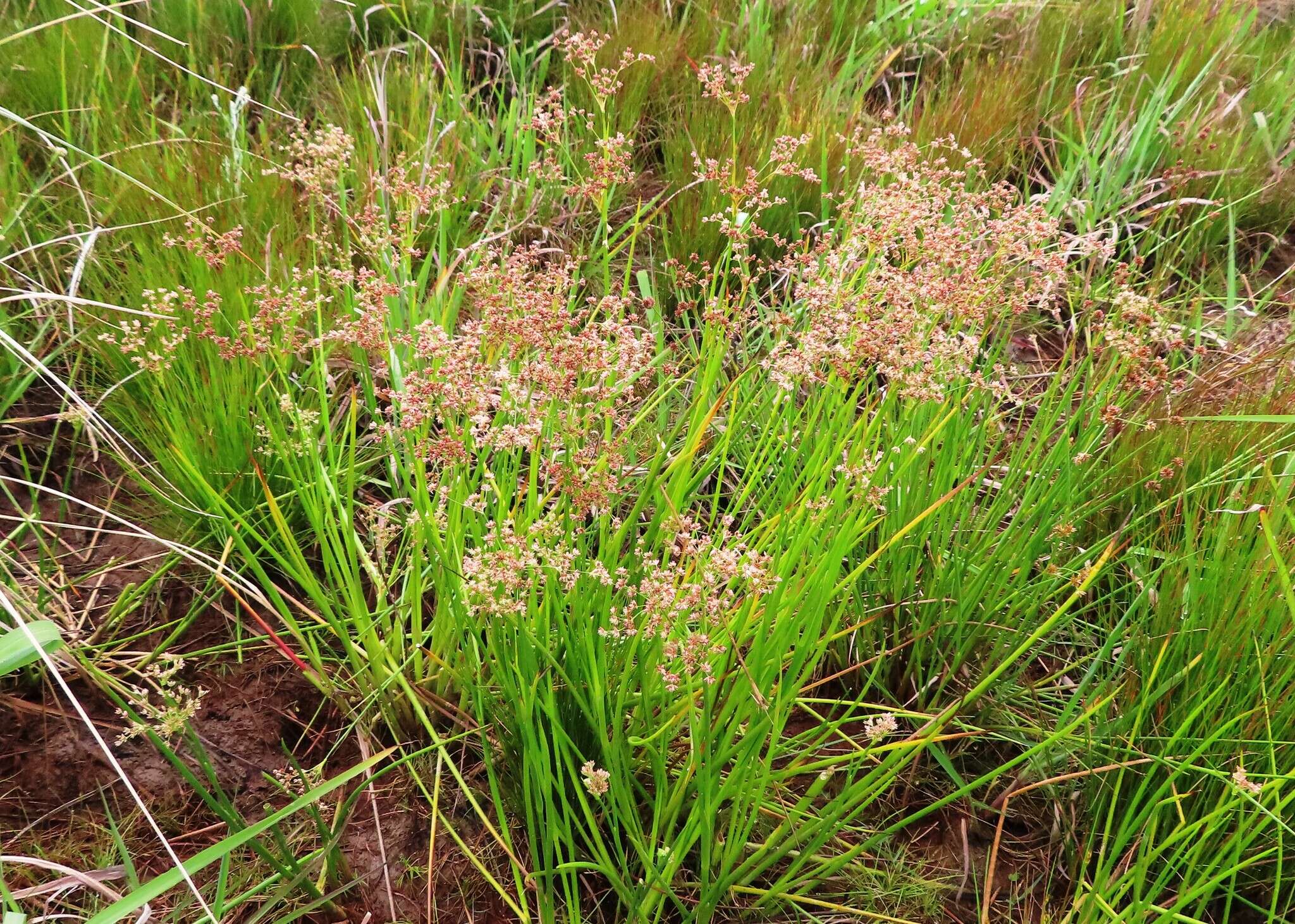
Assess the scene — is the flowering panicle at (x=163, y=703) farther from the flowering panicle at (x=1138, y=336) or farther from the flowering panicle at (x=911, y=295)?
the flowering panicle at (x=1138, y=336)

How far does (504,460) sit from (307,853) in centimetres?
80

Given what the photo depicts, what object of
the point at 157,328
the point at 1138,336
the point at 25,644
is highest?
the point at 1138,336

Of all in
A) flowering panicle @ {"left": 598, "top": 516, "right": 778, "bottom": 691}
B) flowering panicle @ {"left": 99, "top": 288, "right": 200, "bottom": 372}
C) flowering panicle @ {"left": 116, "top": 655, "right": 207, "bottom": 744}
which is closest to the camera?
flowering panicle @ {"left": 598, "top": 516, "right": 778, "bottom": 691}

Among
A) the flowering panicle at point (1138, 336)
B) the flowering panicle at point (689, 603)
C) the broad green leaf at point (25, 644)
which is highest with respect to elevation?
the flowering panicle at point (1138, 336)

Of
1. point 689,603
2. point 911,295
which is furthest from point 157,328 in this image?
point 911,295

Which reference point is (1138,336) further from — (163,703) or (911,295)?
(163,703)

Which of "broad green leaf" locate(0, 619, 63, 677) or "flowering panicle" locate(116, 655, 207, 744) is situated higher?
"broad green leaf" locate(0, 619, 63, 677)

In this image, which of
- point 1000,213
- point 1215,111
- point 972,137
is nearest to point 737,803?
point 1000,213

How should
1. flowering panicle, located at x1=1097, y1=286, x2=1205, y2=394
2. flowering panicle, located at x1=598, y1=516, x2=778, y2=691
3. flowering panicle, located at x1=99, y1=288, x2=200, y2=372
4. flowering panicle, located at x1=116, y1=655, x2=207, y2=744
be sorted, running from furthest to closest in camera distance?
flowering panicle, located at x1=99, y1=288, x2=200, y2=372, flowering panicle, located at x1=1097, y1=286, x2=1205, y2=394, flowering panicle, located at x1=116, y1=655, x2=207, y2=744, flowering panicle, located at x1=598, y1=516, x2=778, y2=691

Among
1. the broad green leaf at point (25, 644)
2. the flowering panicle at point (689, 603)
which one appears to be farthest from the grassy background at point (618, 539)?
the broad green leaf at point (25, 644)

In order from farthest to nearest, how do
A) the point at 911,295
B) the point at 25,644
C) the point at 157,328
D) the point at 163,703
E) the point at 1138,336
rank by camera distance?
the point at 157,328 → the point at 163,703 → the point at 1138,336 → the point at 911,295 → the point at 25,644

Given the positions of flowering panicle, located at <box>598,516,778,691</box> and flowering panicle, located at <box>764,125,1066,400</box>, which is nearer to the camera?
flowering panicle, located at <box>598,516,778,691</box>

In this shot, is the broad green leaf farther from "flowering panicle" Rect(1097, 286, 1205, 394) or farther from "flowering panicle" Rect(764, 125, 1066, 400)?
"flowering panicle" Rect(1097, 286, 1205, 394)

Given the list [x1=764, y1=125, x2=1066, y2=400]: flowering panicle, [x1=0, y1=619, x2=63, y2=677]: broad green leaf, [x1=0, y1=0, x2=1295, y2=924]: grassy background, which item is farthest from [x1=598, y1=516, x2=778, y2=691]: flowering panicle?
[x1=0, y1=619, x2=63, y2=677]: broad green leaf
